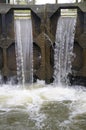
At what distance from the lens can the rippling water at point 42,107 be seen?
550cm

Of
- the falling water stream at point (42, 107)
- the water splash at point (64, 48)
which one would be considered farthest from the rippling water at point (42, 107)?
the water splash at point (64, 48)

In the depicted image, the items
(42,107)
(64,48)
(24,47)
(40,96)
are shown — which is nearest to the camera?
(42,107)

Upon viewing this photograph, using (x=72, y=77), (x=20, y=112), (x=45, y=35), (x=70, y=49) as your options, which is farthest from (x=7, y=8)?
(x=20, y=112)

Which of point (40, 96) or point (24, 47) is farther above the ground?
point (24, 47)

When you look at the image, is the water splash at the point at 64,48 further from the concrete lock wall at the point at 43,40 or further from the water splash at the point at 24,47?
the water splash at the point at 24,47

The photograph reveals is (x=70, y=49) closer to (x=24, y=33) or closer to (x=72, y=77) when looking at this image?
(x=72, y=77)

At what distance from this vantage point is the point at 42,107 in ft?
20.9

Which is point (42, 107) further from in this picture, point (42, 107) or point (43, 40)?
point (43, 40)

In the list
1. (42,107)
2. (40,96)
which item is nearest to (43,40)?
(40,96)

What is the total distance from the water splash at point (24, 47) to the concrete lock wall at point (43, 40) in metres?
0.12

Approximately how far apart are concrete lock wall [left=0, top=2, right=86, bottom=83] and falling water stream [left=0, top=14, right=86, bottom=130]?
0.26 m

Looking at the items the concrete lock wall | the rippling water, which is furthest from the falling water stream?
the concrete lock wall

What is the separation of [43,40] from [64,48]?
0.59m

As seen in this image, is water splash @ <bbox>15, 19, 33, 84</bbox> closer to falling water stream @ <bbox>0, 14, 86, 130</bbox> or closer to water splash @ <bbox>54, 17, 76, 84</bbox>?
falling water stream @ <bbox>0, 14, 86, 130</bbox>
